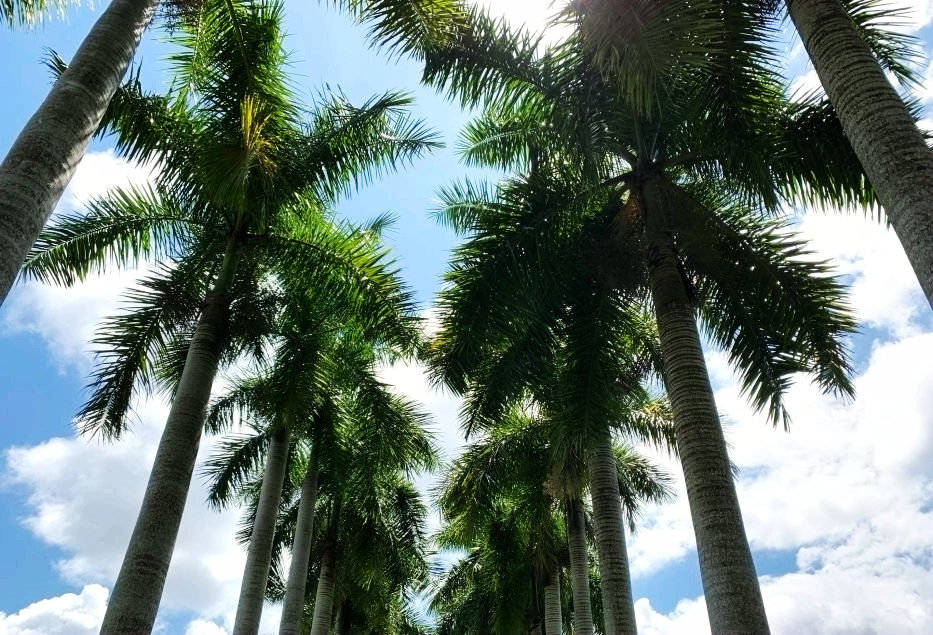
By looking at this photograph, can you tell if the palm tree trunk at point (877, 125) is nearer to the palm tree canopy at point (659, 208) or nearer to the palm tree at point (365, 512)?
the palm tree canopy at point (659, 208)

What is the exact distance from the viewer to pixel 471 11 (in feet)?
29.7

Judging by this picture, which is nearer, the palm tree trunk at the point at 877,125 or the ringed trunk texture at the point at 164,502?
the palm tree trunk at the point at 877,125

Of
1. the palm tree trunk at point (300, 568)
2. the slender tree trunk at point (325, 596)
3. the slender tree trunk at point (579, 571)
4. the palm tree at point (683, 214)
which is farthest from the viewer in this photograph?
the slender tree trunk at point (325, 596)

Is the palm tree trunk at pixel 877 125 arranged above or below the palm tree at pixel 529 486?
below

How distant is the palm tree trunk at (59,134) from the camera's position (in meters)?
4.71

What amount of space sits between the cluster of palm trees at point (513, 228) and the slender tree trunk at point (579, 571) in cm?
345

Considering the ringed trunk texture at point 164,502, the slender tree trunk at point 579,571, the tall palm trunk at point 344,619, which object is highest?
the tall palm trunk at point 344,619

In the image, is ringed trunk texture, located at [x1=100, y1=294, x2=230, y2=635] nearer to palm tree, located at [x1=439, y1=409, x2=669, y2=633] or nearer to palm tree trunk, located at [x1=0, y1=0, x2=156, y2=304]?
palm tree trunk, located at [x1=0, y1=0, x2=156, y2=304]

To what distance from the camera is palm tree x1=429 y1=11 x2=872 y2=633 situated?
8258 mm

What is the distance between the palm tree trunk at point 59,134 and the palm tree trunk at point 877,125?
5.76 meters

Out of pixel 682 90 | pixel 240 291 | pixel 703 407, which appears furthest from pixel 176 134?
pixel 703 407

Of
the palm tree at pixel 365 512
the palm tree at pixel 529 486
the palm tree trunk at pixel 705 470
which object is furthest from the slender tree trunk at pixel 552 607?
the palm tree trunk at pixel 705 470

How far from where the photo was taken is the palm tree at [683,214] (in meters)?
8.26

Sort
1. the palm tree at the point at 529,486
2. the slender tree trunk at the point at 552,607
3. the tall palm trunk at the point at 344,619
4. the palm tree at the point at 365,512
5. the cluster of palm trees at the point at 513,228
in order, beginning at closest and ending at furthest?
1. the cluster of palm trees at the point at 513,228
2. the palm tree at the point at 365,512
3. the palm tree at the point at 529,486
4. the slender tree trunk at the point at 552,607
5. the tall palm trunk at the point at 344,619
